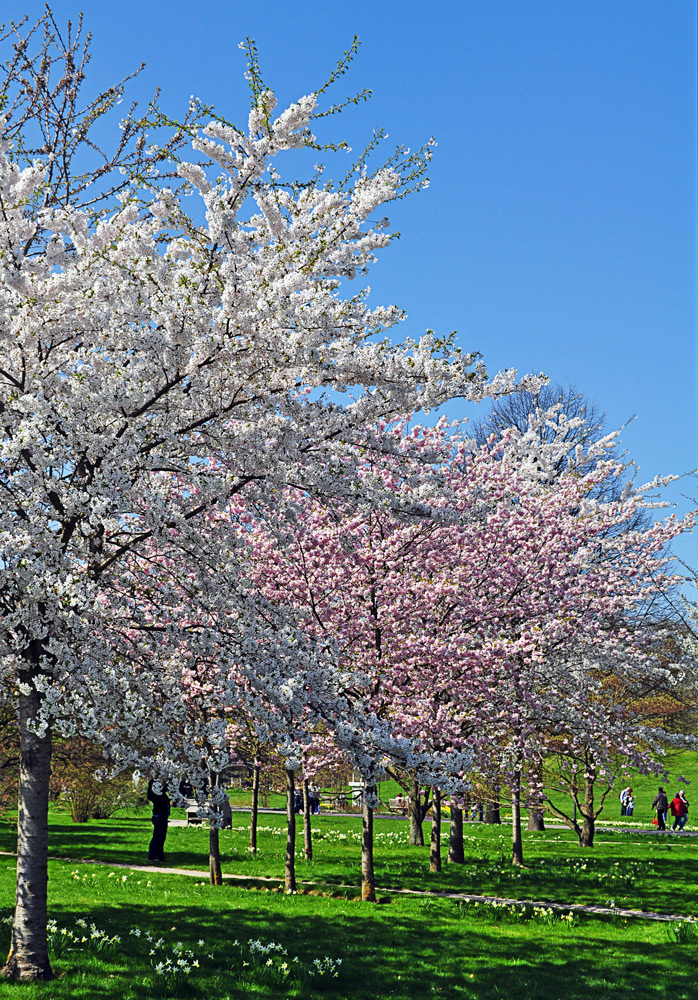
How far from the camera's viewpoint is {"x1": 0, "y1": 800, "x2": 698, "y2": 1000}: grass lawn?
8750 mm

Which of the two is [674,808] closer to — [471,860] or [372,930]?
[471,860]

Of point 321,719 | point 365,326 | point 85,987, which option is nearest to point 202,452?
point 365,326

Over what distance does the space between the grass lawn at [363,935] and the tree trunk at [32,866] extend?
1.21ft

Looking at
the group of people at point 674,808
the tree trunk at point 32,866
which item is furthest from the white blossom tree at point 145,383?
the group of people at point 674,808

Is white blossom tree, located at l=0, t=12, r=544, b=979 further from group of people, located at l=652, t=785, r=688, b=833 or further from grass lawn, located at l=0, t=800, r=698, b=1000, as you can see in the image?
group of people, located at l=652, t=785, r=688, b=833

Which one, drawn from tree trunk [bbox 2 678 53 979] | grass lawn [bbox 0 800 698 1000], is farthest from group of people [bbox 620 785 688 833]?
tree trunk [bbox 2 678 53 979]

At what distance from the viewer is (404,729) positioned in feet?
47.6

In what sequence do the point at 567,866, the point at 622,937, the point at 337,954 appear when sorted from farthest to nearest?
the point at 567,866
the point at 622,937
the point at 337,954

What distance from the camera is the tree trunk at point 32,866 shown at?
27.2 ft

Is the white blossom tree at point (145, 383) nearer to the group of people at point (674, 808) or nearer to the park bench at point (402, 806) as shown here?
the park bench at point (402, 806)

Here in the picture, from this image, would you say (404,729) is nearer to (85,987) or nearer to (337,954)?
(337,954)

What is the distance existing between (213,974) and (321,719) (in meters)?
3.22

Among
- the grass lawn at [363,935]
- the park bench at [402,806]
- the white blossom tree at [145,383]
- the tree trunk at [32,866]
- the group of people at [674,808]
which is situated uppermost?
the white blossom tree at [145,383]

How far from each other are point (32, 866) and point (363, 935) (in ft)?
15.5
